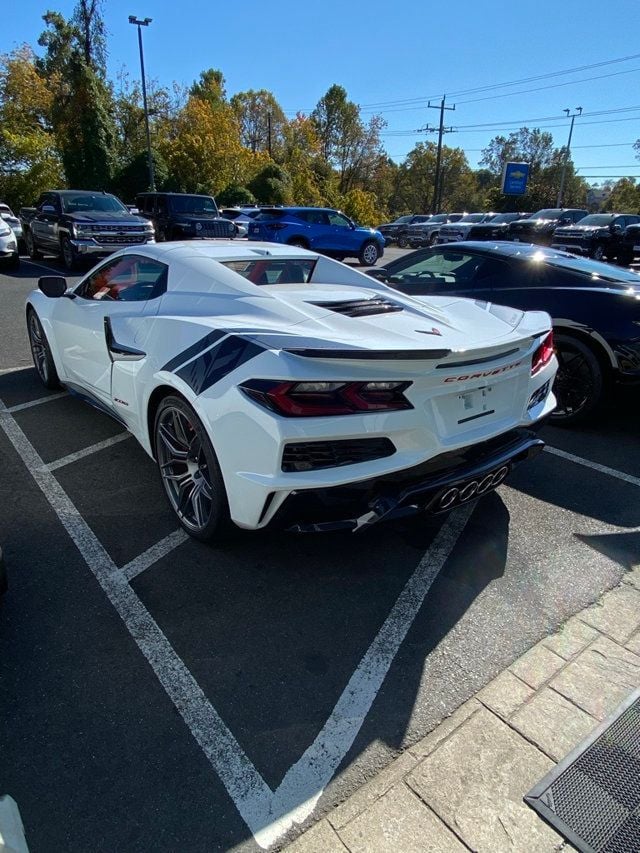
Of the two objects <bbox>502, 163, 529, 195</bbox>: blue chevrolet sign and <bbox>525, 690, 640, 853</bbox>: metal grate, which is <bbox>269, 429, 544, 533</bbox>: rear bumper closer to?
<bbox>525, 690, 640, 853</bbox>: metal grate

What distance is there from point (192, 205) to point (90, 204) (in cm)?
392

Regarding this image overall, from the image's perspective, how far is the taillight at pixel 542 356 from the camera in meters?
3.05

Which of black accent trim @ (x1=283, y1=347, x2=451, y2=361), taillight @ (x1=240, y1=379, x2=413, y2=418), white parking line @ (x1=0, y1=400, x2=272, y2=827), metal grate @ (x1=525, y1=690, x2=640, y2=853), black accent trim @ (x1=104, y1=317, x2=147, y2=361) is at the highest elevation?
black accent trim @ (x1=283, y1=347, x2=451, y2=361)

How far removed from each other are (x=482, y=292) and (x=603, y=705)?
403 cm

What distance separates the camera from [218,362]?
2527 millimetres

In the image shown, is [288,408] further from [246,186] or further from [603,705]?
[246,186]

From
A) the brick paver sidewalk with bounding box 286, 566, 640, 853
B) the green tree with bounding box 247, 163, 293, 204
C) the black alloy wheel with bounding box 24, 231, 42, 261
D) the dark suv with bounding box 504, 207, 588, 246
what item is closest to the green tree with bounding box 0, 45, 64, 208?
the green tree with bounding box 247, 163, 293, 204

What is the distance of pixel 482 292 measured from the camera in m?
5.33

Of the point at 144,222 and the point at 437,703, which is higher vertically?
the point at 144,222

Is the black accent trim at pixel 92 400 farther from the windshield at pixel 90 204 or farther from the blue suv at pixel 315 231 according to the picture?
the blue suv at pixel 315 231

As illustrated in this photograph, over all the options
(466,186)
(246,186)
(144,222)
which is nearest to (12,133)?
(246,186)

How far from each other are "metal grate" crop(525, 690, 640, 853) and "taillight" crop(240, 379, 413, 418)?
140cm

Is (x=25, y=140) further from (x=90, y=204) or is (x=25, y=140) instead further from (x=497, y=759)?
(x=497, y=759)

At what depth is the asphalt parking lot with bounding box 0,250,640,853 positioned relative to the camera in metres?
1.72
